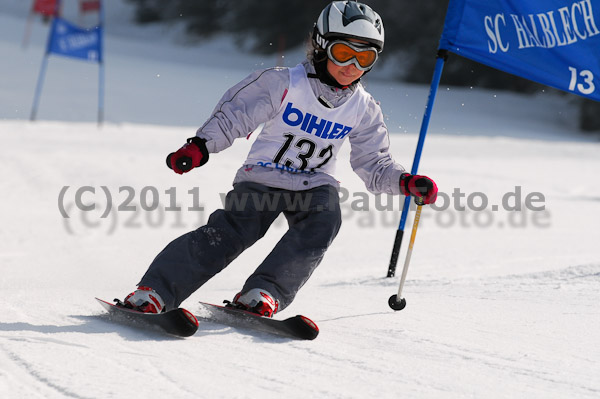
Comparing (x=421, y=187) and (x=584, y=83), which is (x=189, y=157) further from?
(x=584, y=83)

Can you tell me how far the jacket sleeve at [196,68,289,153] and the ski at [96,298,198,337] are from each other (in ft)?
2.53

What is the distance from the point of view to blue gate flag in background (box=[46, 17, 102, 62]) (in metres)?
11.1

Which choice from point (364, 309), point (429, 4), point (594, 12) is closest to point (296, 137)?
point (364, 309)

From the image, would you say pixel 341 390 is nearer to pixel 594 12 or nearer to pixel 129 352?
pixel 129 352

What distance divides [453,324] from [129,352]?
133 centimetres

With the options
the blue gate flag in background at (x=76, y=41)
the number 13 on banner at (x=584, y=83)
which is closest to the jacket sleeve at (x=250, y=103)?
the number 13 on banner at (x=584, y=83)

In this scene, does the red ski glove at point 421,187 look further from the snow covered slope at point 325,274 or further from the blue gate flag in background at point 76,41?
the blue gate flag in background at point 76,41

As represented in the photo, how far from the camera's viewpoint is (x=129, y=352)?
2.55 metres

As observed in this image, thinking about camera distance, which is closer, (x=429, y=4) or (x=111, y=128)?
(x=111, y=128)

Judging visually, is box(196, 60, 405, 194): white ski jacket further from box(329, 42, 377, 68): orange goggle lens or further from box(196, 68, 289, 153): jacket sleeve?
box(329, 42, 377, 68): orange goggle lens

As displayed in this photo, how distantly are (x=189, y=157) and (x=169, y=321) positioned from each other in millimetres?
611

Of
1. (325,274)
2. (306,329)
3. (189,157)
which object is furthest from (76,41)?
(306,329)

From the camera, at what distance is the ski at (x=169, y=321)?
2.70m

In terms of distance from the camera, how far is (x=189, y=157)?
294 cm
